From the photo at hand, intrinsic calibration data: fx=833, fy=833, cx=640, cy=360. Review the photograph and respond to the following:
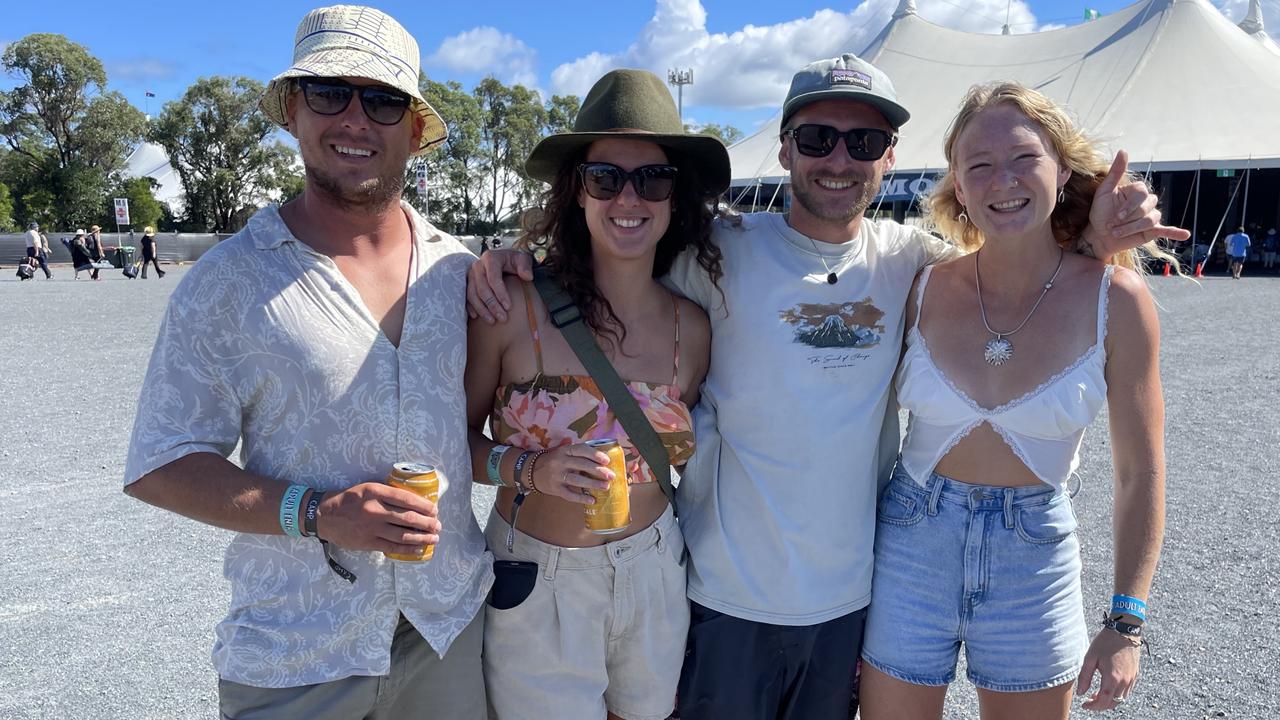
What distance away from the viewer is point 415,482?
5.89ft

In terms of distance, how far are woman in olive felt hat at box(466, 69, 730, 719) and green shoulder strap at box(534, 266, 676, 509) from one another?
4 centimetres

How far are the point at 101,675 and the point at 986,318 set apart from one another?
3.55 m

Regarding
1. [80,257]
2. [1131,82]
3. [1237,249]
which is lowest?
[80,257]

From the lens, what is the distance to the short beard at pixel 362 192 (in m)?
2.08

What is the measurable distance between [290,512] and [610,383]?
0.86 meters

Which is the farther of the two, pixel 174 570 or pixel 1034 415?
pixel 174 570

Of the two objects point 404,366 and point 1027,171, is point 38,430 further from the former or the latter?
point 1027,171

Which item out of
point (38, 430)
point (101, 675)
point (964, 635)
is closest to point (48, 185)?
point (38, 430)

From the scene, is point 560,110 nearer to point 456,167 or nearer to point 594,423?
point 456,167

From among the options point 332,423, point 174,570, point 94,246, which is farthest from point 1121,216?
point 94,246

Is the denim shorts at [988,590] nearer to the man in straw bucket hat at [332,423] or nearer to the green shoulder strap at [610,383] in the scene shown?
the green shoulder strap at [610,383]

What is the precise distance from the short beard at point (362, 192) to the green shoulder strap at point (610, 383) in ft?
1.69

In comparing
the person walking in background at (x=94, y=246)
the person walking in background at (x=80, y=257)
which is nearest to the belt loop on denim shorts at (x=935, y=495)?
the person walking in background at (x=80, y=257)

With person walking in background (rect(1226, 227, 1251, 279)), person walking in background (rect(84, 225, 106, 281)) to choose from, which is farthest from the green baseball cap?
person walking in background (rect(84, 225, 106, 281))
